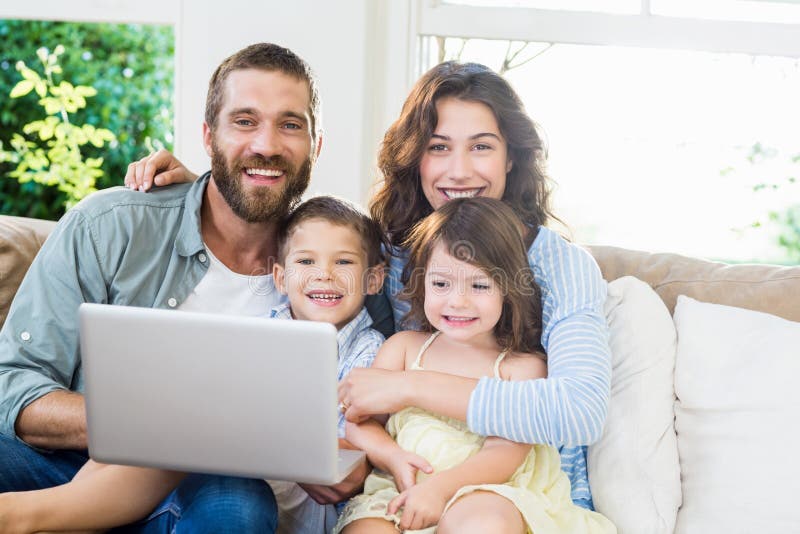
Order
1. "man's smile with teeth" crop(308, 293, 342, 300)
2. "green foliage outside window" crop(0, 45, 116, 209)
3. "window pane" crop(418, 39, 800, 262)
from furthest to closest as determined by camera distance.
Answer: "green foliage outside window" crop(0, 45, 116, 209)
"window pane" crop(418, 39, 800, 262)
"man's smile with teeth" crop(308, 293, 342, 300)

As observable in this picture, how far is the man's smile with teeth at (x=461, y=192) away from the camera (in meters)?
1.87

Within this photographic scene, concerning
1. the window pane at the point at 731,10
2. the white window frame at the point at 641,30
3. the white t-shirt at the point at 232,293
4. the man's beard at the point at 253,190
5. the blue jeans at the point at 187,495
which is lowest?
the blue jeans at the point at 187,495

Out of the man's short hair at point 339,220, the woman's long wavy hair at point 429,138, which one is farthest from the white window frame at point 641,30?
the man's short hair at point 339,220

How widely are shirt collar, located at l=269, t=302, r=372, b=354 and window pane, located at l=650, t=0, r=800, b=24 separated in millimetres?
1363

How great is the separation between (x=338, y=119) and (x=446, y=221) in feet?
3.05

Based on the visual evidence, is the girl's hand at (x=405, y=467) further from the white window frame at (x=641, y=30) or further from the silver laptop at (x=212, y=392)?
the white window frame at (x=641, y=30)

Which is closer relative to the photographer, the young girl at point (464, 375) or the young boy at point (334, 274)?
the young girl at point (464, 375)

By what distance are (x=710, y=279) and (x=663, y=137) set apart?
0.89m

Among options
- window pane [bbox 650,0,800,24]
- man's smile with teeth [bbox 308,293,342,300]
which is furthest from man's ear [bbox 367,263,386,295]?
window pane [bbox 650,0,800,24]

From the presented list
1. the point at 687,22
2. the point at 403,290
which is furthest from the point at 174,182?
the point at 687,22

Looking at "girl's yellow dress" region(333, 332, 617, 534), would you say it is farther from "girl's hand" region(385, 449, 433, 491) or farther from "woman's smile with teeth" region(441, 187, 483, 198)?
"woman's smile with teeth" region(441, 187, 483, 198)

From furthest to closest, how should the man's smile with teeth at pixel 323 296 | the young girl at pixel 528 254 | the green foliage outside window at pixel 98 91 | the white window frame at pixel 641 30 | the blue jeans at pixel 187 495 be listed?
the green foliage outside window at pixel 98 91 < the white window frame at pixel 641 30 < the man's smile with teeth at pixel 323 296 < the young girl at pixel 528 254 < the blue jeans at pixel 187 495

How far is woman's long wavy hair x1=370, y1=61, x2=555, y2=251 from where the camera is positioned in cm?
188

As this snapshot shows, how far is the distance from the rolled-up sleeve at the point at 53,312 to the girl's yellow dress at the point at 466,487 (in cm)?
68
